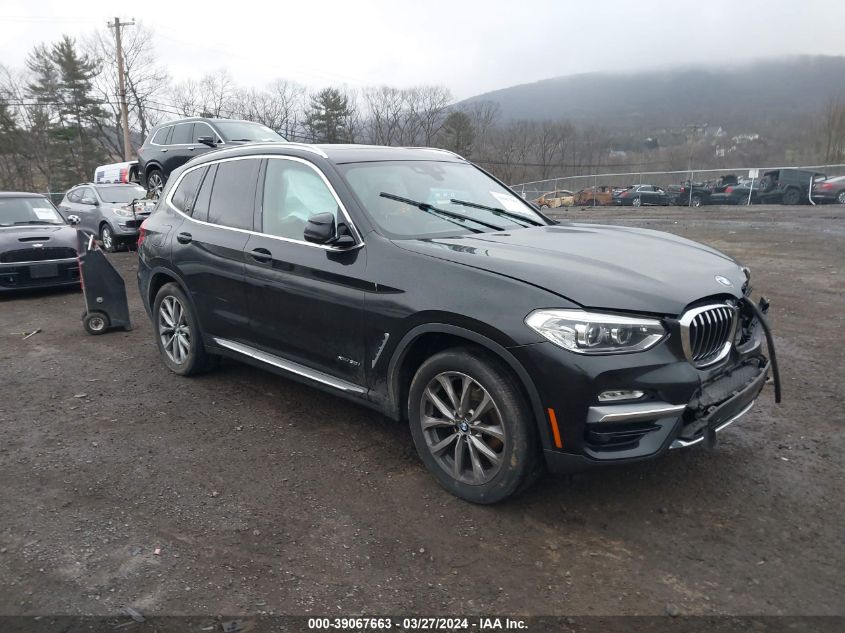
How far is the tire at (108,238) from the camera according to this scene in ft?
46.4

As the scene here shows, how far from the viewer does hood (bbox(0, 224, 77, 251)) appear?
9.58 metres

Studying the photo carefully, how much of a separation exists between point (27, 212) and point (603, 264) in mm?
10385

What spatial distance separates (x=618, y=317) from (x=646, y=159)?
254 ft

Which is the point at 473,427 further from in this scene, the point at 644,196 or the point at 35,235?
the point at 644,196

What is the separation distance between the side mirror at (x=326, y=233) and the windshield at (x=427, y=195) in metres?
0.22

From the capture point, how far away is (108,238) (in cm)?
1431

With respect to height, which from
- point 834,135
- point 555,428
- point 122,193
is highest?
point 834,135

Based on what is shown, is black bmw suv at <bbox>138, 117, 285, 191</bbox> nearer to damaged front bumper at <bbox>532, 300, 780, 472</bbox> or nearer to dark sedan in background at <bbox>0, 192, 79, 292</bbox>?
dark sedan in background at <bbox>0, 192, 79, 292</bbox>

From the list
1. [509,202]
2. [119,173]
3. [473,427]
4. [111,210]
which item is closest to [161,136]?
[111,210]

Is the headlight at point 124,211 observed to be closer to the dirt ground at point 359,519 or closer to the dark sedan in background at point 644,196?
Result: the dirt ground at point 359,519

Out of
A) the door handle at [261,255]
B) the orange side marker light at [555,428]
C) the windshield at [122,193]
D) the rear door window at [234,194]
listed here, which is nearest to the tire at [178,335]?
the rear door window at [234,194]

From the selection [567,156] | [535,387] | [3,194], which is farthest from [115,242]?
[567,156]

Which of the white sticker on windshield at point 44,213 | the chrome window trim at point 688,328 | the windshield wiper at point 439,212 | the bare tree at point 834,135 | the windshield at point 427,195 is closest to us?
the chrome window trim at point 688,328

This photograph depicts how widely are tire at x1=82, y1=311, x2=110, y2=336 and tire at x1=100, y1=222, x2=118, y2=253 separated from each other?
750cm
